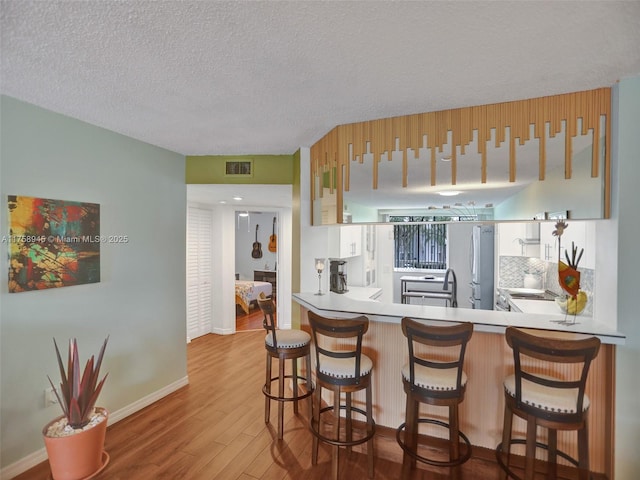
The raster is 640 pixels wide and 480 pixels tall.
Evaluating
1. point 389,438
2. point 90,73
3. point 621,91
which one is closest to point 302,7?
point 90,73

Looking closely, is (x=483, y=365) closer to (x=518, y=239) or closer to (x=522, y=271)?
(x=518, y=239)

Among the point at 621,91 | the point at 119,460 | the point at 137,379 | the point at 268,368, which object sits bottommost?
the point at 119,460

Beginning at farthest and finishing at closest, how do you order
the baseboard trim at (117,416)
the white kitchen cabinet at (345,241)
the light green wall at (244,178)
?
the white kitchen cabinet at (345,241) → the light green wall at (244,178) → the baseboard trim at (117,416)

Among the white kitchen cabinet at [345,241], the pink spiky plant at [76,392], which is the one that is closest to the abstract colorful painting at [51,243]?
the pink spiky plant at [76,392]

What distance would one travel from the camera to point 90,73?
186cm

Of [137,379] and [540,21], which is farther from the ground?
[540,21]

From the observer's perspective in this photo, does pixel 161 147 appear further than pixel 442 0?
Yes

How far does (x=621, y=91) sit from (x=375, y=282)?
425 centimetres

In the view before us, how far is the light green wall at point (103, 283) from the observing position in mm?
2199

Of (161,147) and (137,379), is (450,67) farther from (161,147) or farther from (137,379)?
(137,379)

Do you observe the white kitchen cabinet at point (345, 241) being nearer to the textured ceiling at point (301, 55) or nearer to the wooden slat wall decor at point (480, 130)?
the wooden slat wall decor at point (480, 130)

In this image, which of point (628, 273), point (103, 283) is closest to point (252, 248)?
point (103, 283)

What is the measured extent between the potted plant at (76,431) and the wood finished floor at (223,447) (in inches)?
9.3

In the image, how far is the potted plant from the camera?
2.00 metres
